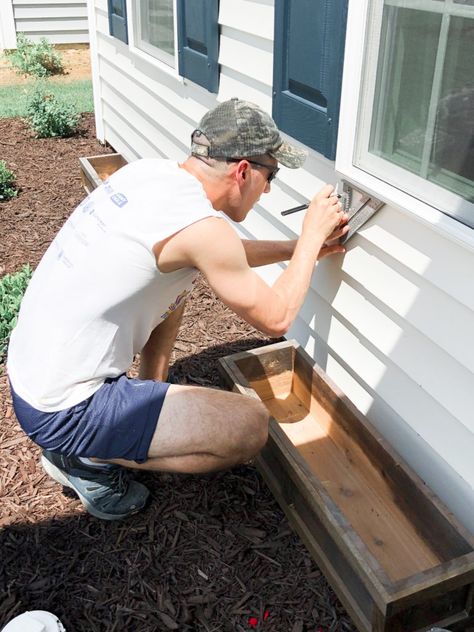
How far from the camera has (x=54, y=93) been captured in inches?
401

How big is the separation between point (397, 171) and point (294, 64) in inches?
28.3

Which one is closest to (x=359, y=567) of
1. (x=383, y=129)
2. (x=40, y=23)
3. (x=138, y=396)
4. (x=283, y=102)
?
(x=138, y=396)

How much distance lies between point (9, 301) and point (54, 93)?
278 inches

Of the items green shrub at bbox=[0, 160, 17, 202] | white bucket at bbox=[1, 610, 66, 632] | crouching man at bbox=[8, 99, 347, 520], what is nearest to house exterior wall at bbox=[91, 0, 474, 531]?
crouching man at bbox=[8, 99, 347, 520]

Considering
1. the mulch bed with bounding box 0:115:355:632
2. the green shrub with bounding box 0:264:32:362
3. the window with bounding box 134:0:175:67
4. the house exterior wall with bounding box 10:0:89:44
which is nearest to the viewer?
the mulch bed with bounding box 0:115:355:632

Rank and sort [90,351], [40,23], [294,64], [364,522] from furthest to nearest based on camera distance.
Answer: [40,23]
[294,64]
[364,522]
[90,351]

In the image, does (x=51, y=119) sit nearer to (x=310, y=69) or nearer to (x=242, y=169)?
(x=310, y=69)

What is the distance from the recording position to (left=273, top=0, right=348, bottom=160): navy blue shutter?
2.52 m

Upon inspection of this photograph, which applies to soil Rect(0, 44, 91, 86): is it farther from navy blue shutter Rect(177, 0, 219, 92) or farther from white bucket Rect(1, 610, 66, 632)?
white bucket Rect(1, 610, 66, 632)

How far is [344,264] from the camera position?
291 cm

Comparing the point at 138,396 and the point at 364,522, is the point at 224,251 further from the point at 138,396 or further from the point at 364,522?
the point at 364,522

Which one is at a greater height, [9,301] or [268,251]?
[268,251]

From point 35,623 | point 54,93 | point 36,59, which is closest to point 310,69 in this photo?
point 35,623

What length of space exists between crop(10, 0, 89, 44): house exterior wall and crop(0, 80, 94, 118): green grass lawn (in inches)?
67.8
